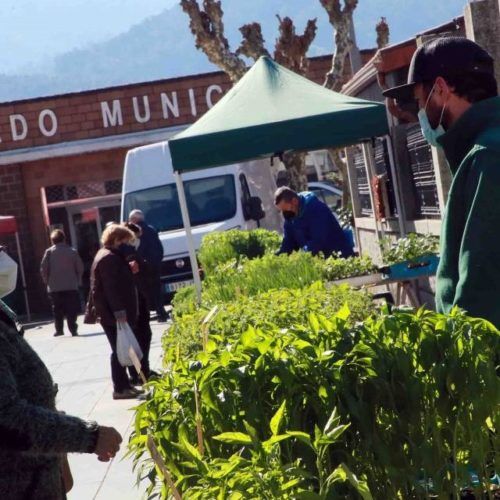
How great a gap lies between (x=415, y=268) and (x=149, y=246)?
8.99 metres

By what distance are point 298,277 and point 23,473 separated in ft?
15.4

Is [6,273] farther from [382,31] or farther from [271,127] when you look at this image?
[382,31]

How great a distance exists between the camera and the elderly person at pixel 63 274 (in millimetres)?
21422

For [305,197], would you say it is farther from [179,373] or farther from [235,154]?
[179,373]

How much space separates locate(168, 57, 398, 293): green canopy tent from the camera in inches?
416

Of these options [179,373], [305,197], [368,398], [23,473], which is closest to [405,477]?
[368,398]

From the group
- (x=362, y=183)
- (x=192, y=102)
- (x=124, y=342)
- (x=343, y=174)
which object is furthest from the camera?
(x=192, y=102)

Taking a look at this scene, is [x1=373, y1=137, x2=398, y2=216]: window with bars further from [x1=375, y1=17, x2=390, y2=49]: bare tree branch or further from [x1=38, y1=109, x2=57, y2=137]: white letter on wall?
[x1=38, y1=109, x2=57, y2=137]: white letter on wall

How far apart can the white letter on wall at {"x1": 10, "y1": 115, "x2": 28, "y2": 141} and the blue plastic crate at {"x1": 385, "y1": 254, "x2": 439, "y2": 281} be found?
21.9m

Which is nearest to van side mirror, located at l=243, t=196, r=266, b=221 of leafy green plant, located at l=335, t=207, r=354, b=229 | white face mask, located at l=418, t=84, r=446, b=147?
leafy green plant, located at l=335, t=207, r=354, b=229

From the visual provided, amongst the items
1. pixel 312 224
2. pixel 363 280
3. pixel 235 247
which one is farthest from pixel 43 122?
pixel 363 280

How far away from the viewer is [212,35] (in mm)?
25078

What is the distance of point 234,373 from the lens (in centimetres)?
300

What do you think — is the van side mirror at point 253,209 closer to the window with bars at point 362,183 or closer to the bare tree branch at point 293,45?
the window with bars at point 362,183
